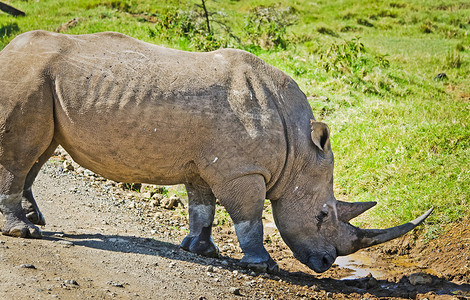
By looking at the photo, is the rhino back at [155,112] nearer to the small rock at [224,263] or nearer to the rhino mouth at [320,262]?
the small rock at [224,263]

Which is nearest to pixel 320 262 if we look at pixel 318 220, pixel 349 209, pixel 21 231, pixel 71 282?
pixel 318 220

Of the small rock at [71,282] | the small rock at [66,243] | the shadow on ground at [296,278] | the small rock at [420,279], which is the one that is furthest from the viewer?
the small rock at [420,279]

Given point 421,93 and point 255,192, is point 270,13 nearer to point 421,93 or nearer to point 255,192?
point 421,93

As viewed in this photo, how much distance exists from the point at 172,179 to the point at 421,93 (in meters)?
7.67

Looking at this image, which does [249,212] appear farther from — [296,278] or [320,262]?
[320,262]

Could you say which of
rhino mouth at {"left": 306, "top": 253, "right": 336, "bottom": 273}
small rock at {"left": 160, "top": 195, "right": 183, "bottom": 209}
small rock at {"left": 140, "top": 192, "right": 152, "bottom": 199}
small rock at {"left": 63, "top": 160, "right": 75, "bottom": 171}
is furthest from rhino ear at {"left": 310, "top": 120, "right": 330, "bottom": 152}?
small rock at {"left": 63, "top": 160, "right": 75, "bottom": 171}

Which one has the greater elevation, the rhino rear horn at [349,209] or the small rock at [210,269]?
the rhino rear horn at [349,209]

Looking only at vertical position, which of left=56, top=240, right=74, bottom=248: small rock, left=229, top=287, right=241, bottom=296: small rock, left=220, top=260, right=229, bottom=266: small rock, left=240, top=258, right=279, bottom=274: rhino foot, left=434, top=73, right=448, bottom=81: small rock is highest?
left=56, top=240, right=74, bottom=248: small rock

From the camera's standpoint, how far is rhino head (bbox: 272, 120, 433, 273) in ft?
22.5

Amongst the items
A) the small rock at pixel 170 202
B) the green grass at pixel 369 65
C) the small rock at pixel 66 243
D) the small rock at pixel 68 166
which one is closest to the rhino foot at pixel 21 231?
the small rock at pixel 66 243

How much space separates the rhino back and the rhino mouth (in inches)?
39.9

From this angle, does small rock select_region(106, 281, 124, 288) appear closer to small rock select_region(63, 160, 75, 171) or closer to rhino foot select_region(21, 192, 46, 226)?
Result: rhino foot select_region(21, 192, 46, 226)

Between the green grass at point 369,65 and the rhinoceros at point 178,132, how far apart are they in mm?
1850

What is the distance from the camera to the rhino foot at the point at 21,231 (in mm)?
6168
